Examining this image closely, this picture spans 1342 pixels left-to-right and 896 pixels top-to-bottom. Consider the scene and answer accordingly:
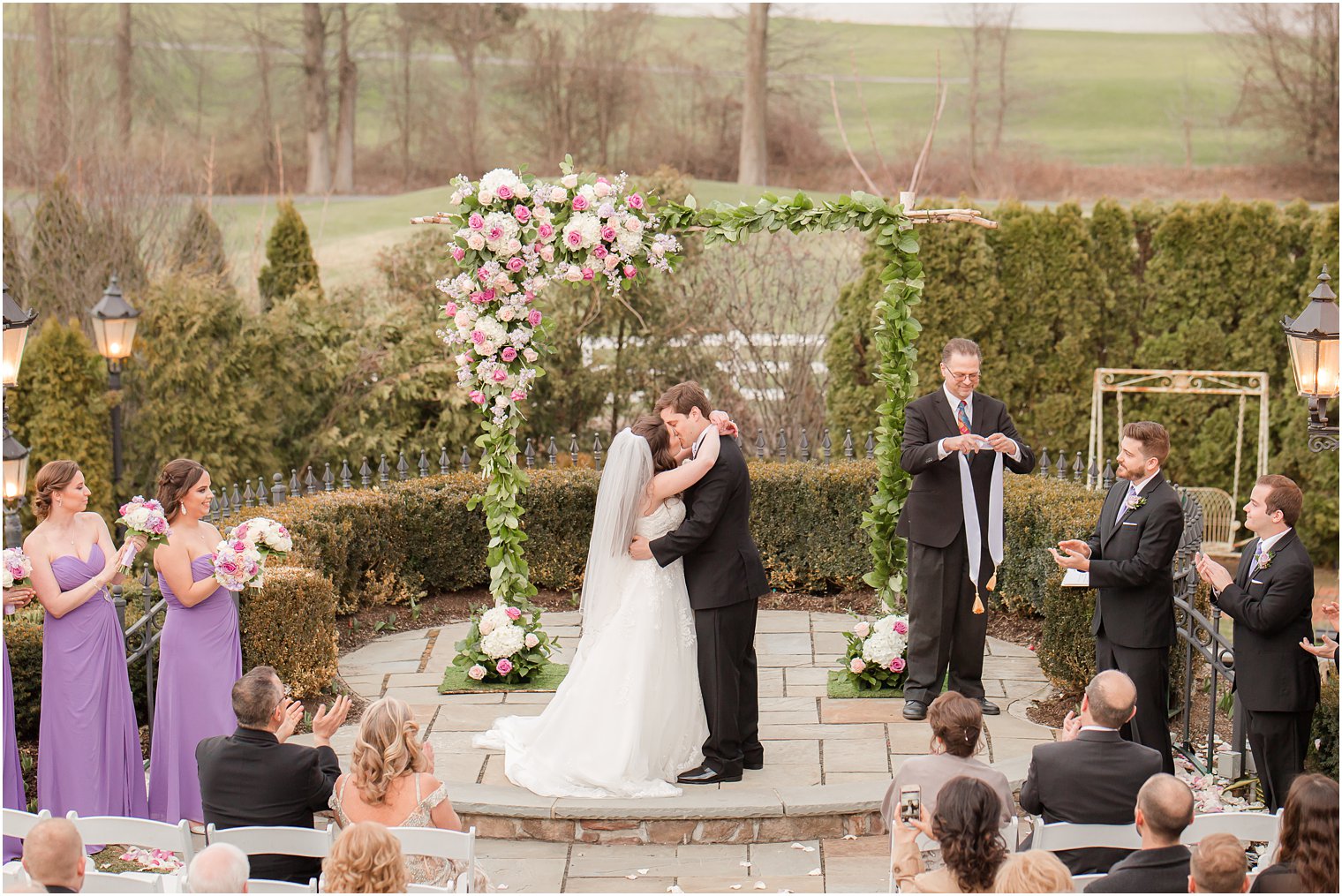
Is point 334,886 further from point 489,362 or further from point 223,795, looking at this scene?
point 489,362

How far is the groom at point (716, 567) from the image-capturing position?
19.5ft

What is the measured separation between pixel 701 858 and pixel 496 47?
31.7 metres

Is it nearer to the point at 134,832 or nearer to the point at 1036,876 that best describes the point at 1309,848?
the point at 1036,876

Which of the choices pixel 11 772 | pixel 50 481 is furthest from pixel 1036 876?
pixel 11 772

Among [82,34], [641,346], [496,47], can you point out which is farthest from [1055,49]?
[641,346]

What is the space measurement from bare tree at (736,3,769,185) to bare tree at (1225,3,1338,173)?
11.1m

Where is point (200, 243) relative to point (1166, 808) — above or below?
above

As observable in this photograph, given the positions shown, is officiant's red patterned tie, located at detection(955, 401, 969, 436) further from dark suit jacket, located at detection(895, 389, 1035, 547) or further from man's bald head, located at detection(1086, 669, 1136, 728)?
man's bald head, located at detection(1086, 669, 1136, 728)

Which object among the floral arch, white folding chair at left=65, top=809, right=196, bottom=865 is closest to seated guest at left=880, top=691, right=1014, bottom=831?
white folding chair at left=65, top=809, right=196, bottom=865

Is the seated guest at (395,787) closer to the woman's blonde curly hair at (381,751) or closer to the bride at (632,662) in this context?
the woman's blonde curly hair at (381,751)

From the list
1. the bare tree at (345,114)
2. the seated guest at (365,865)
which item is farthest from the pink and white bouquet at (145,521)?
the bare tree at (345,114)

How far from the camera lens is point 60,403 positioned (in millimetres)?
11539

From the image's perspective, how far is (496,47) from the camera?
34438mm

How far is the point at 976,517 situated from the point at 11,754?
4588mm
